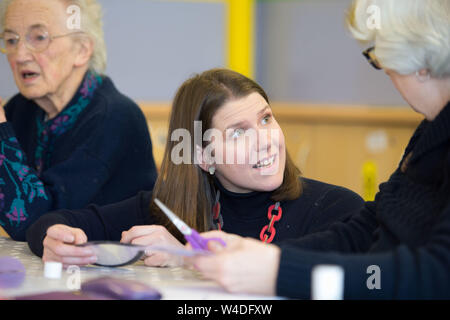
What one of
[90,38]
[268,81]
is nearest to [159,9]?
[268,81]

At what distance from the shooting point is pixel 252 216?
4.84 ft

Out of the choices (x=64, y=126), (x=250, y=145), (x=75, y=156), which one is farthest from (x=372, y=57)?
(x=64, y=126)

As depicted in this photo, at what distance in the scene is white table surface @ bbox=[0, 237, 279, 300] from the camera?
3.33ft

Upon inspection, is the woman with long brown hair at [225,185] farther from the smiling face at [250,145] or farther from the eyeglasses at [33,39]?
the eyeglasses at [33,39]

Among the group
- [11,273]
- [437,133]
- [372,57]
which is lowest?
[11,273]

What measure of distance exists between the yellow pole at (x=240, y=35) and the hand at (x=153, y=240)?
9.07 ft

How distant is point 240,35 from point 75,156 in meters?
2.47

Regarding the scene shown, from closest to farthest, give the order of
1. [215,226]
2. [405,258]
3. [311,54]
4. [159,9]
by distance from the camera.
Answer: [405,258] → [215,226] → [159,9] → [311,54]

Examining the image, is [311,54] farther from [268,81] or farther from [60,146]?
[60,146]

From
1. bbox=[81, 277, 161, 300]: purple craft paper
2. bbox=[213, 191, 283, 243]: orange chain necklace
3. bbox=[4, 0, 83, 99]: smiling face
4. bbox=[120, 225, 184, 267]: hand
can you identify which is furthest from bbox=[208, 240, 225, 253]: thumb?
bbox=[4, 0, 83, 99]: smiling face

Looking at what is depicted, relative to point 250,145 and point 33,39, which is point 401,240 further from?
point 33,39

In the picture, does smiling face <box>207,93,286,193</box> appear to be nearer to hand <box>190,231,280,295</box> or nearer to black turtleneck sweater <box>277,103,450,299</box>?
black turtleneck sweater <box>277,103,450,299</box>

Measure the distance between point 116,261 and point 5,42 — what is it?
3.10ft
